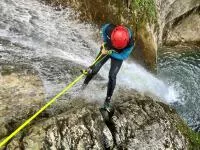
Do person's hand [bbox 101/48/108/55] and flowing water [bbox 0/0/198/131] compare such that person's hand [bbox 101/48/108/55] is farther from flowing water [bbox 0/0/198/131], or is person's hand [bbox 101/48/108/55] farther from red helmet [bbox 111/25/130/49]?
flowing water [bbox 0/0/198/131]

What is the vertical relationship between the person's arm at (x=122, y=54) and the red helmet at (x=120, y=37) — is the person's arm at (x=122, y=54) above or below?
below

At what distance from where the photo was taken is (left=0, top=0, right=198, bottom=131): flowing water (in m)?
8.74

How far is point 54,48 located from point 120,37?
283 cm

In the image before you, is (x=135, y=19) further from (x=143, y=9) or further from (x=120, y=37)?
(x=120, y=37)

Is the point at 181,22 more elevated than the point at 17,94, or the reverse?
the point at 181,22

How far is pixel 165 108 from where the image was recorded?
30.1ft

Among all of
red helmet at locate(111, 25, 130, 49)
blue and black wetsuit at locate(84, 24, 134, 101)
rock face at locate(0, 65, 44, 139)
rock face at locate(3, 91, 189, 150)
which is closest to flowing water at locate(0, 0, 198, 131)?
rock face at locate(0, 65, 44, 139)

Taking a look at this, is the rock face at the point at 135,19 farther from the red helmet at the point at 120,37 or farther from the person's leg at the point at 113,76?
the red helmet at the point at 120,37

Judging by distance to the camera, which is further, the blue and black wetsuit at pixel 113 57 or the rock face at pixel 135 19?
the rock face at pixel 135 19

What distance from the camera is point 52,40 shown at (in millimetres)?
10375

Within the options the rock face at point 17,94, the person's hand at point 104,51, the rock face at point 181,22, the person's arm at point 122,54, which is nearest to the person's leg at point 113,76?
the person's arm at point 122,54

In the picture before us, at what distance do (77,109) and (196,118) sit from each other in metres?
5.99

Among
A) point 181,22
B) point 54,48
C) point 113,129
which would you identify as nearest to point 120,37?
point 113,129

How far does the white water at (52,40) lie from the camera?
29.9 feet
